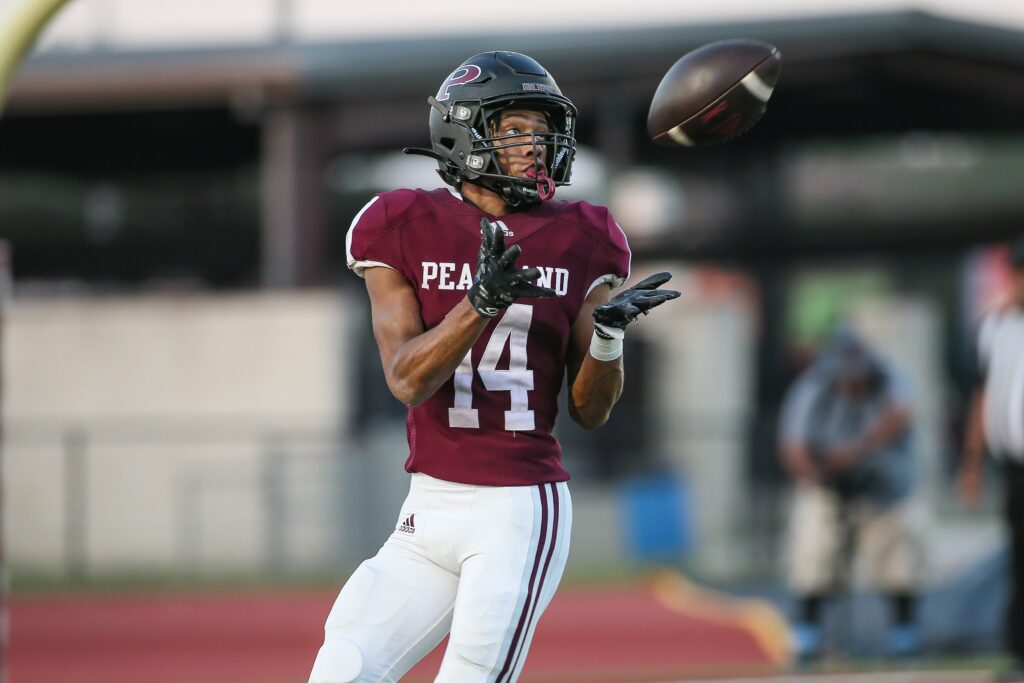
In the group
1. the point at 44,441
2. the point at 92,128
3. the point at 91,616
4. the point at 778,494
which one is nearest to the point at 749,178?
the point at 778,494

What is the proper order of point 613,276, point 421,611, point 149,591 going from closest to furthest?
1. point 421,611
2. point 613,276
3. point 149,591

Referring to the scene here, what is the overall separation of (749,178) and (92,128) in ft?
27.6

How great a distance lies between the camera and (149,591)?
42.7 feet

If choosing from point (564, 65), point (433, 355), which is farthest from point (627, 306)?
point (564, 65)

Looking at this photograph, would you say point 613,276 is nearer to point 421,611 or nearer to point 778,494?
point 421,611

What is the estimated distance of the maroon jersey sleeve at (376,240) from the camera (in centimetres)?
367

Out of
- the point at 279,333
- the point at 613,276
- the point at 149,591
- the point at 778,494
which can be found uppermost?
the point at 613,276

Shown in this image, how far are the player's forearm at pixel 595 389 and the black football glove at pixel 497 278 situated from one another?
44cm

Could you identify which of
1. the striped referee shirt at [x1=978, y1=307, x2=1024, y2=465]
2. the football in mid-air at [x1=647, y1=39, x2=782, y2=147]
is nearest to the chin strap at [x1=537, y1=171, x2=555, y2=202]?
the football in mid-air at [x1=647, y1=39, x2=782, y2=147]

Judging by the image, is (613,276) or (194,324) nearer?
(613,276)

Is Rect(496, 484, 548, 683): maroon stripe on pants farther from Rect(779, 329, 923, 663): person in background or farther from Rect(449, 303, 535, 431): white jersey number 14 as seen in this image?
Rect(779, 329, 923, 663): person in background

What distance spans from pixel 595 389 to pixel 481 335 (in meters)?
0.35

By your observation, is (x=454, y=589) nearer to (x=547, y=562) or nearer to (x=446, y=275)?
(x=547, y=562)

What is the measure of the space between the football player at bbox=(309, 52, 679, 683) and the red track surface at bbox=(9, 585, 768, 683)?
4.88m
